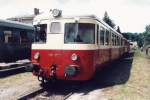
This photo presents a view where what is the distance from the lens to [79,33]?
10.3 meters

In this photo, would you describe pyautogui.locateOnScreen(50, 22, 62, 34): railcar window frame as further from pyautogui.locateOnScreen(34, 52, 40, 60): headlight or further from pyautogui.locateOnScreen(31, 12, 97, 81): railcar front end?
pyautogui.locateOnScreen(34, 52, 40, 60): headlight

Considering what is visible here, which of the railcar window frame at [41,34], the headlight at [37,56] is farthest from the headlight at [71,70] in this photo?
the railcar window frame at [41,34]

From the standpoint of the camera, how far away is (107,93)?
1023cm

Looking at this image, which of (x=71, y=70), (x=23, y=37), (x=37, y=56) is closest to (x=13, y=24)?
(x=23, y=37)

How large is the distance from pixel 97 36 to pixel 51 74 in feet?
7.77

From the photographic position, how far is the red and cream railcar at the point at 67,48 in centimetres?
1023

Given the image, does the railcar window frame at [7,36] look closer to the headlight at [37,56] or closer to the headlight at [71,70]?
the headlight at [37,56]

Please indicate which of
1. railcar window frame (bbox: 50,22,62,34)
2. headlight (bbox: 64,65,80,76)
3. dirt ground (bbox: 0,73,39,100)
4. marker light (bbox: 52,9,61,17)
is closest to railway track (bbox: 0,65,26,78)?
dirt ground (bbox: 0,73,39,100)

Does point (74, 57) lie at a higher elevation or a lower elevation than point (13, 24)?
lower

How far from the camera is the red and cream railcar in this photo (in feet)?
33.6

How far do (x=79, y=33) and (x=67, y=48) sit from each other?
0.71 metres

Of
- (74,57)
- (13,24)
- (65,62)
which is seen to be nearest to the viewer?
(74,57)

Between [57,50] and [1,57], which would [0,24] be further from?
[57,50]

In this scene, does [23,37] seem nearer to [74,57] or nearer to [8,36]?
[8,36]
